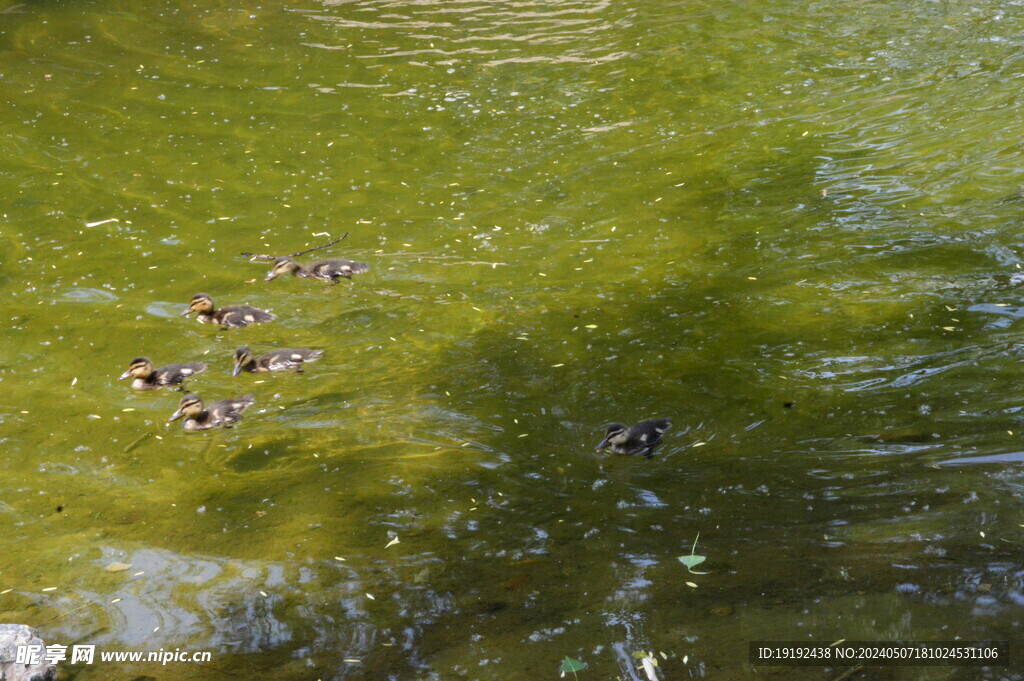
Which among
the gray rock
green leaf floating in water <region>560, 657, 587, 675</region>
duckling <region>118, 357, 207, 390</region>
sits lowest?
green leaf floating in water <region>560, 657, 587, 675</region>

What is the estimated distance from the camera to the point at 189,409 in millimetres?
6344

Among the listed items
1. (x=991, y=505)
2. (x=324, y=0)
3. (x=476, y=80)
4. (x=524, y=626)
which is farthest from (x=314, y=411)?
(x=324, y=0)

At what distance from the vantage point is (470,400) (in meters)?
6.42

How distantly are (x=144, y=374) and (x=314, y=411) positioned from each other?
1338 mm

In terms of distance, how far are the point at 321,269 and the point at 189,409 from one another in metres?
2.07

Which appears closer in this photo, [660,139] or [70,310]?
[70,310]

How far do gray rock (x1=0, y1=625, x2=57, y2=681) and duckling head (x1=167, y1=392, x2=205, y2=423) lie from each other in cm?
212

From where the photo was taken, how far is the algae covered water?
4.60 metres

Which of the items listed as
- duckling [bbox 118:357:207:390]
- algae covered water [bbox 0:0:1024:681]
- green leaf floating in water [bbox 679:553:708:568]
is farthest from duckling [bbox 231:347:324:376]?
green leaf floating in water [bbox 679:553:708:568]

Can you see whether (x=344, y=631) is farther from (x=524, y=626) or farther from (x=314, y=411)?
(x=314, y=411)

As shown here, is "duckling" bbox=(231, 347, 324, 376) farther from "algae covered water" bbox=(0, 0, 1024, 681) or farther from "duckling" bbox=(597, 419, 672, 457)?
"duckling" bbox=(597, 419, 672, 457)

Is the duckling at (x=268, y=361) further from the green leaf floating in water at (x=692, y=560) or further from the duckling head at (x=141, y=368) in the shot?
the green leaf floating in water at (x=692, y=560)

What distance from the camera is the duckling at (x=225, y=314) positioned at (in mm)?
7590

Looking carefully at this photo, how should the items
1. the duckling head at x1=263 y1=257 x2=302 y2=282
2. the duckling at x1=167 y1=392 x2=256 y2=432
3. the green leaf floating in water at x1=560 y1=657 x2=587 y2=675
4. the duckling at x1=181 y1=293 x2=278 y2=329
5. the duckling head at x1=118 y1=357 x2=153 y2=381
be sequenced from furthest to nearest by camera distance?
the duckling head at x1=263 y1=257 x2=302 y2=282 → the duckling at x1=181 y1=293 x2=278 y2=329 → the duckling head at x1=118 y1=357 x2=153 y2=381 → the duckling at x1=167 y1=392 x2=256 y2=432 → the green leaf floating in water at x1=560 y1=657 x2=587 y2=675
